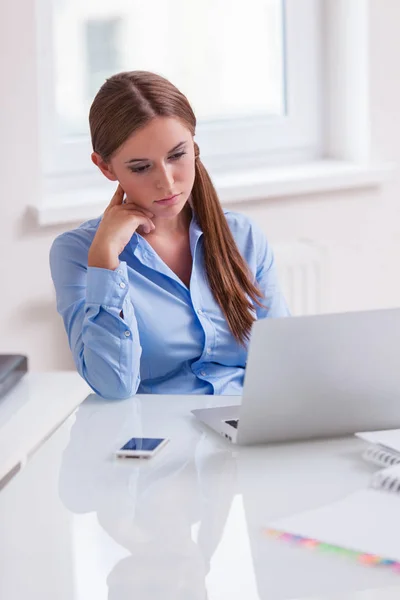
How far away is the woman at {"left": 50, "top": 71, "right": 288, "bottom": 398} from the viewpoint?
5.72ft

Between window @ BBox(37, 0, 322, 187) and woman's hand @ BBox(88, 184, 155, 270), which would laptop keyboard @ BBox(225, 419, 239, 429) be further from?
window @ BBox(37, 0, 322, 187)

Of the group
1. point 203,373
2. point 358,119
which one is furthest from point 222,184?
point 203,373

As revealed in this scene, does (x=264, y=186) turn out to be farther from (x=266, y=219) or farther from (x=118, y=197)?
(x=118, y=197)

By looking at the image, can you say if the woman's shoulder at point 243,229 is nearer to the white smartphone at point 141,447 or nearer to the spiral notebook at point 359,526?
the white smartphone at point 141,447

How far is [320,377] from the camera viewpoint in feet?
4.32

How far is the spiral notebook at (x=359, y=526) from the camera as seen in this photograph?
3.31 feet

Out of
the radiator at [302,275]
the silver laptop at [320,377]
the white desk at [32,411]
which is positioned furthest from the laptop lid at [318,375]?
the radiator at [302,275]

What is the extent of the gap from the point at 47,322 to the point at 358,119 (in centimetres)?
123

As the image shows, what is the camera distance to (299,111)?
127 inches

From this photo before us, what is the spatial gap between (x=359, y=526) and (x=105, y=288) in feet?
2.54

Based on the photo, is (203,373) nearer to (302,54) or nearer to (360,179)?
(360,179)

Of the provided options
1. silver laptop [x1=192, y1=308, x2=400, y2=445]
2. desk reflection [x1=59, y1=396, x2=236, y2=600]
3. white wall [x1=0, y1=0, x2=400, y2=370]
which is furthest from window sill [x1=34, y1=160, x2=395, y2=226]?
silver laptop [x1=192, y1=308, x2=400, y2=445]

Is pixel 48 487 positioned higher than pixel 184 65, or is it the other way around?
pixel 184 65

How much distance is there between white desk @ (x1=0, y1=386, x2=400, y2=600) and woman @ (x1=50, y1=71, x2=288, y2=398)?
0.77 ft
